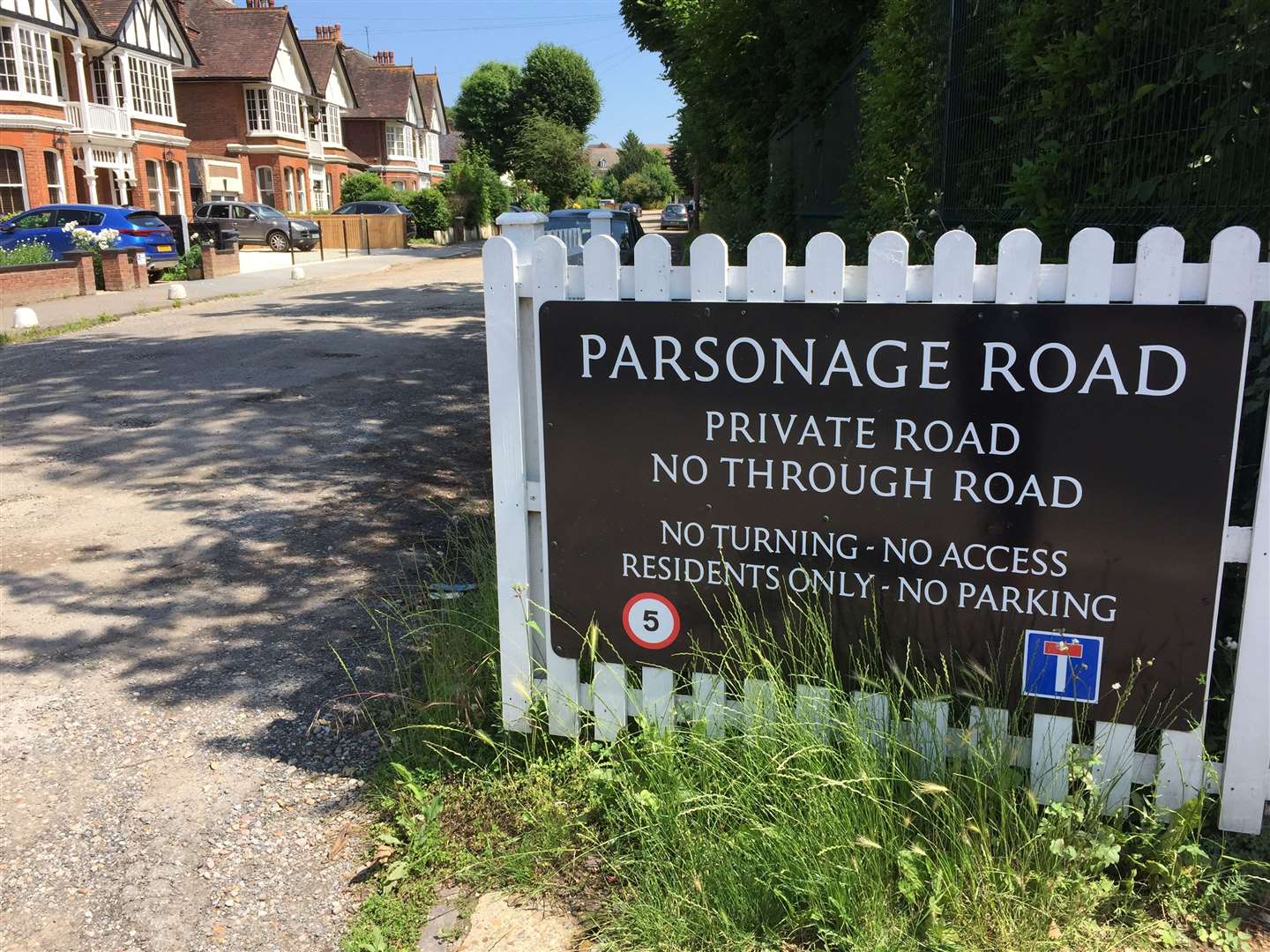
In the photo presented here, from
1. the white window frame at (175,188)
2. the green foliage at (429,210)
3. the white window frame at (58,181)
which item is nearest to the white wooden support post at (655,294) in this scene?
the white window frame at (58,181)

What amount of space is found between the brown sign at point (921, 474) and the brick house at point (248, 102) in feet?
166

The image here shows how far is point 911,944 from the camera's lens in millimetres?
2467

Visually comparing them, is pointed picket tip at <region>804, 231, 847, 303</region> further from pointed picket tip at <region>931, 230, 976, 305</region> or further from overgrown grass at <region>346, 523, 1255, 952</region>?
overgrown grass at <region>346, 523, 1255, 952</region>

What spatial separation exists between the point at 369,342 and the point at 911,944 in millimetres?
12028

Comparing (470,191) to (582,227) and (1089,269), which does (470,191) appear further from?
(1089,269)

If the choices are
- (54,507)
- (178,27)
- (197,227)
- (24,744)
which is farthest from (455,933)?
(178,27)

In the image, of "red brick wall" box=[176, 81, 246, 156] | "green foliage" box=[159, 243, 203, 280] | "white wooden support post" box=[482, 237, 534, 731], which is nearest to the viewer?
"white wooden support post" box=[482, 237, 534, 731]

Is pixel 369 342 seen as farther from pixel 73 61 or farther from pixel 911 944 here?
pixel 73 61

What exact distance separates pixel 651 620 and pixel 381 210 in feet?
145

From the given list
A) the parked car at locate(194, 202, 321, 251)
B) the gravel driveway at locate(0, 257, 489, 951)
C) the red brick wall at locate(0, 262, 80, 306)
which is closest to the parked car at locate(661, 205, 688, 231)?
the parked car at locate(194, 202, 321, 251)

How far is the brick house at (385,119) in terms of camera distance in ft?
232

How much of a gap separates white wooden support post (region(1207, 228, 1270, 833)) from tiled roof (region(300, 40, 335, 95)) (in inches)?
2486

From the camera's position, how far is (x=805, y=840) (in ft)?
8.72

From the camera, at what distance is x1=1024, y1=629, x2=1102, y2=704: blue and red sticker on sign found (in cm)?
278
